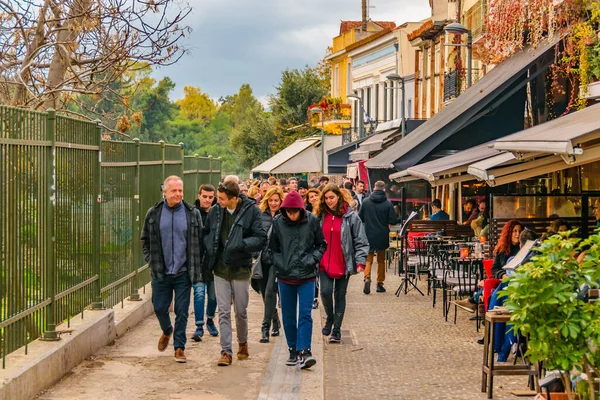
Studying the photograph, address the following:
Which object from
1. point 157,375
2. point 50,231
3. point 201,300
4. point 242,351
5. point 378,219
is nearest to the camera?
point 50,231

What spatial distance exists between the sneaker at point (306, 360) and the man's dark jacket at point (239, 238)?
0.93 meters

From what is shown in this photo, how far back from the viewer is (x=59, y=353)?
9.34 metres

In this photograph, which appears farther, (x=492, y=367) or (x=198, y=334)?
(x=198, y=334)

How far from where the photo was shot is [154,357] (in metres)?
10.9

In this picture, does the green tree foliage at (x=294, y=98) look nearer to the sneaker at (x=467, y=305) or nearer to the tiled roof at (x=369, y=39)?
the tiled roof at (x=369, y=39)

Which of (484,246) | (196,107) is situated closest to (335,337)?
(484,246)

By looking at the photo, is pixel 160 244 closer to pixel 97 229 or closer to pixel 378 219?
pixel 97 229

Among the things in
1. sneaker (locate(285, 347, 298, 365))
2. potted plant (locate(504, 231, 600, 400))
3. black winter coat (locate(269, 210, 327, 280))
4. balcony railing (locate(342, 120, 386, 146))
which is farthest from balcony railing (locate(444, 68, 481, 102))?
potted plant (locate(504, 231, 600, 400))

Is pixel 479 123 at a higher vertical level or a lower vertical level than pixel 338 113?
lower

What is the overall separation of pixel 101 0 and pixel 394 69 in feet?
111

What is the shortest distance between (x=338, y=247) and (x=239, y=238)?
82.6 inches

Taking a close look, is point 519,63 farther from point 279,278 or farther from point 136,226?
point 279,278

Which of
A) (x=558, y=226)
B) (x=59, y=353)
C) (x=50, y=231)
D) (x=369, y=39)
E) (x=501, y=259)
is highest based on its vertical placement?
(x=369, y=39)

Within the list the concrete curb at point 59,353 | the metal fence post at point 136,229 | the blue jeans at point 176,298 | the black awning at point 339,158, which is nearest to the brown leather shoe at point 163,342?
the blue jeans at point 176,298
